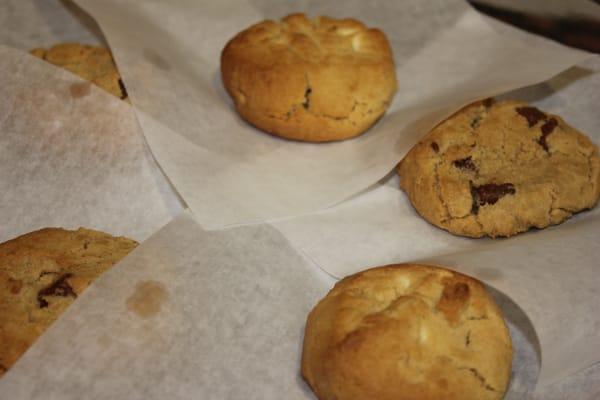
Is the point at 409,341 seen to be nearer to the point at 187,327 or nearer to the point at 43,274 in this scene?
the point at 187,327

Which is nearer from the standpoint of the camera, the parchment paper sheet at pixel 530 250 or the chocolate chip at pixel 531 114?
the parchment paper sheet at pixel 530 250

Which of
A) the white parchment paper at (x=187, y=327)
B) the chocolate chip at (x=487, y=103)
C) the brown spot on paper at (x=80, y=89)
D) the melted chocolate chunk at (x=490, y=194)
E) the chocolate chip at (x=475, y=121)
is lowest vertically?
the white parchment paper at (x=187, y=327)

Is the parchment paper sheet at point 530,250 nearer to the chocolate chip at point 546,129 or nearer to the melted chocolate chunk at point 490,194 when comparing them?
the melted chocolate chunk at point 490,194

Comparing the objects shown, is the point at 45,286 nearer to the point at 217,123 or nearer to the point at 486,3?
the point at 217,123

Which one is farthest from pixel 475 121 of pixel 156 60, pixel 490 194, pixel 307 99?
pixel 156 60

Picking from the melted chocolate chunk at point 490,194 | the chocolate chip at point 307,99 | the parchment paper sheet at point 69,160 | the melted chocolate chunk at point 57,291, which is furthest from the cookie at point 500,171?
the melted chocolate chunk at point 57,291

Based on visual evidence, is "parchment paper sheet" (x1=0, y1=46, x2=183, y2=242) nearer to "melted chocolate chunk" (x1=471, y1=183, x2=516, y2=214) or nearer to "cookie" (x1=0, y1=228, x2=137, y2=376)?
"cookie" (x1=0, y1=228, x2=137, y2=376)

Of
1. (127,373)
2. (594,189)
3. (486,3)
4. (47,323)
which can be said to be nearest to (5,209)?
(47,323)

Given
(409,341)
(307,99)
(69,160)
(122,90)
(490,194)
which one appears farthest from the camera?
(122,90)
